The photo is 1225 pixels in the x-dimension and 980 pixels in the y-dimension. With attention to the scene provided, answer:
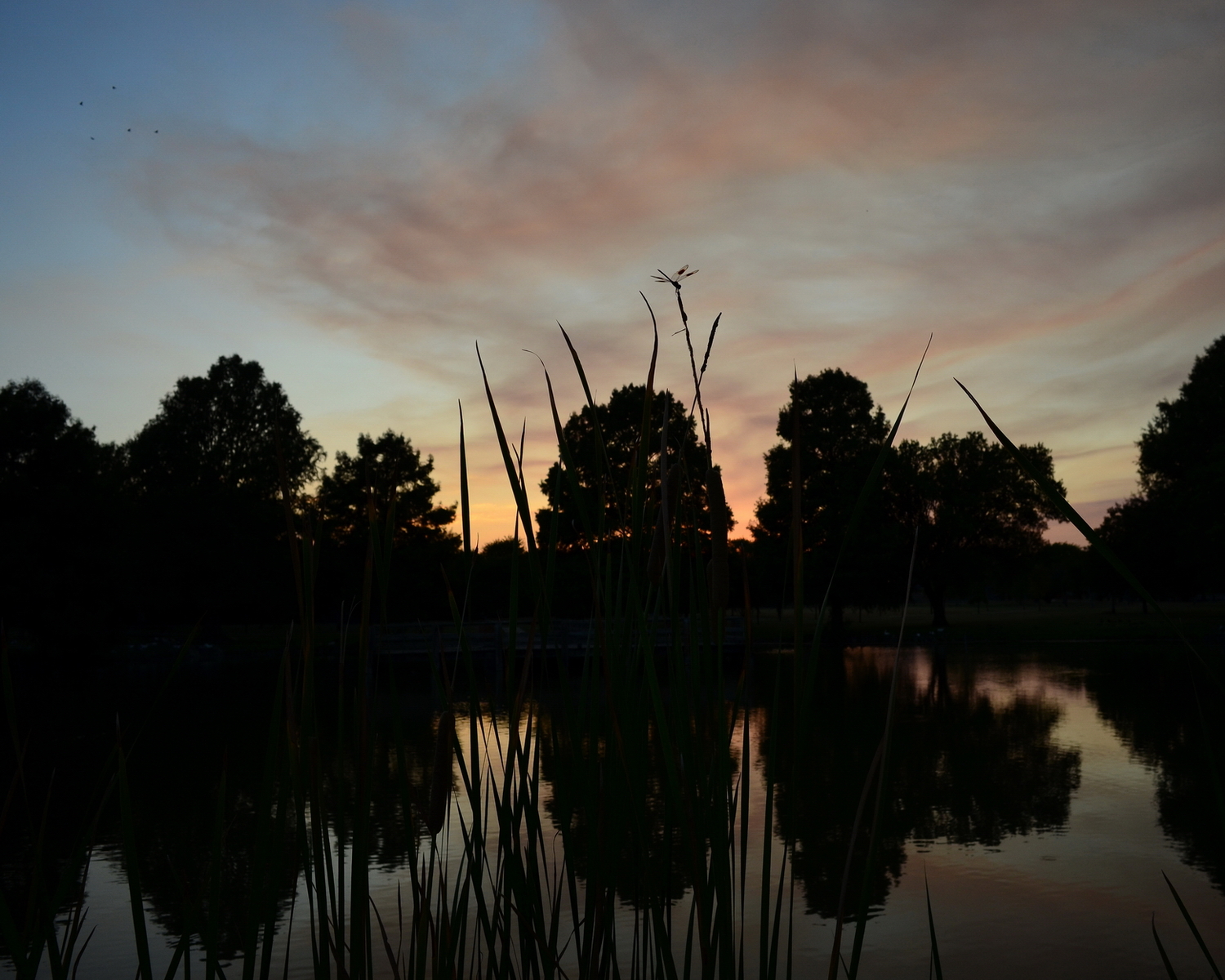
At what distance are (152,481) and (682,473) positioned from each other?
148ft

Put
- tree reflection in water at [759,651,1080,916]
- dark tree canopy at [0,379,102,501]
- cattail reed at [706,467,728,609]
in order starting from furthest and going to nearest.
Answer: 1. dark tree canopy at [0,379,102,501]
2. tree reflection in water at [759,651,1080,916]
3. cattail reed at [706,467,728,609]

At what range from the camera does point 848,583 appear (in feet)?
116

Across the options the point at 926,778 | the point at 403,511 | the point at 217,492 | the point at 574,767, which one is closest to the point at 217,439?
the point at 217,492

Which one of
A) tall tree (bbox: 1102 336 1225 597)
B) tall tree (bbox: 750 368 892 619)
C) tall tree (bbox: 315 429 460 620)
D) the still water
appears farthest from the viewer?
tall tree (bbox: 315 429 460 620)

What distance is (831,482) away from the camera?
36.1 meters

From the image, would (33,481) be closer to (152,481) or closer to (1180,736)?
(152,481)

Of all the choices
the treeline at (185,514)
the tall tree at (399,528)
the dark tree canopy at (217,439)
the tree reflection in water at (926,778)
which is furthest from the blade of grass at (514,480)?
the dark tree canopy at (217,439)

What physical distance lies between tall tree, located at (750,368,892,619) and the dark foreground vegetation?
1.33 feet

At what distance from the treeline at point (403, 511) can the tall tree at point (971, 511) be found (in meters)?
0.08

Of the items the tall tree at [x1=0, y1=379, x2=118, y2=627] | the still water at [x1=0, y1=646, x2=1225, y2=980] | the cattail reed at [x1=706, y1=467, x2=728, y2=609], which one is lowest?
the still water at [x1=0, y1=646, x2=1225, y2=980]

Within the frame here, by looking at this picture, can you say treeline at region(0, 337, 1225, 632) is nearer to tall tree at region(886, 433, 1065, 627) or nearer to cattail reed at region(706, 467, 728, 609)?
tall tree at region(886, 433, 1065, 627)

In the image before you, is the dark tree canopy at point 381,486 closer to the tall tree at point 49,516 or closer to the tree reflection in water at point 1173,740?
the tall tree at point 49,516

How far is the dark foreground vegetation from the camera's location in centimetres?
110

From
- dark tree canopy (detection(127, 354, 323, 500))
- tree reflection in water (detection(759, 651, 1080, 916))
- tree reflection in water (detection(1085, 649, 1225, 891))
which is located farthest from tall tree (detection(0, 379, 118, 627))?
tree reflection in water (detection(1085, 649, 1225, 891))
